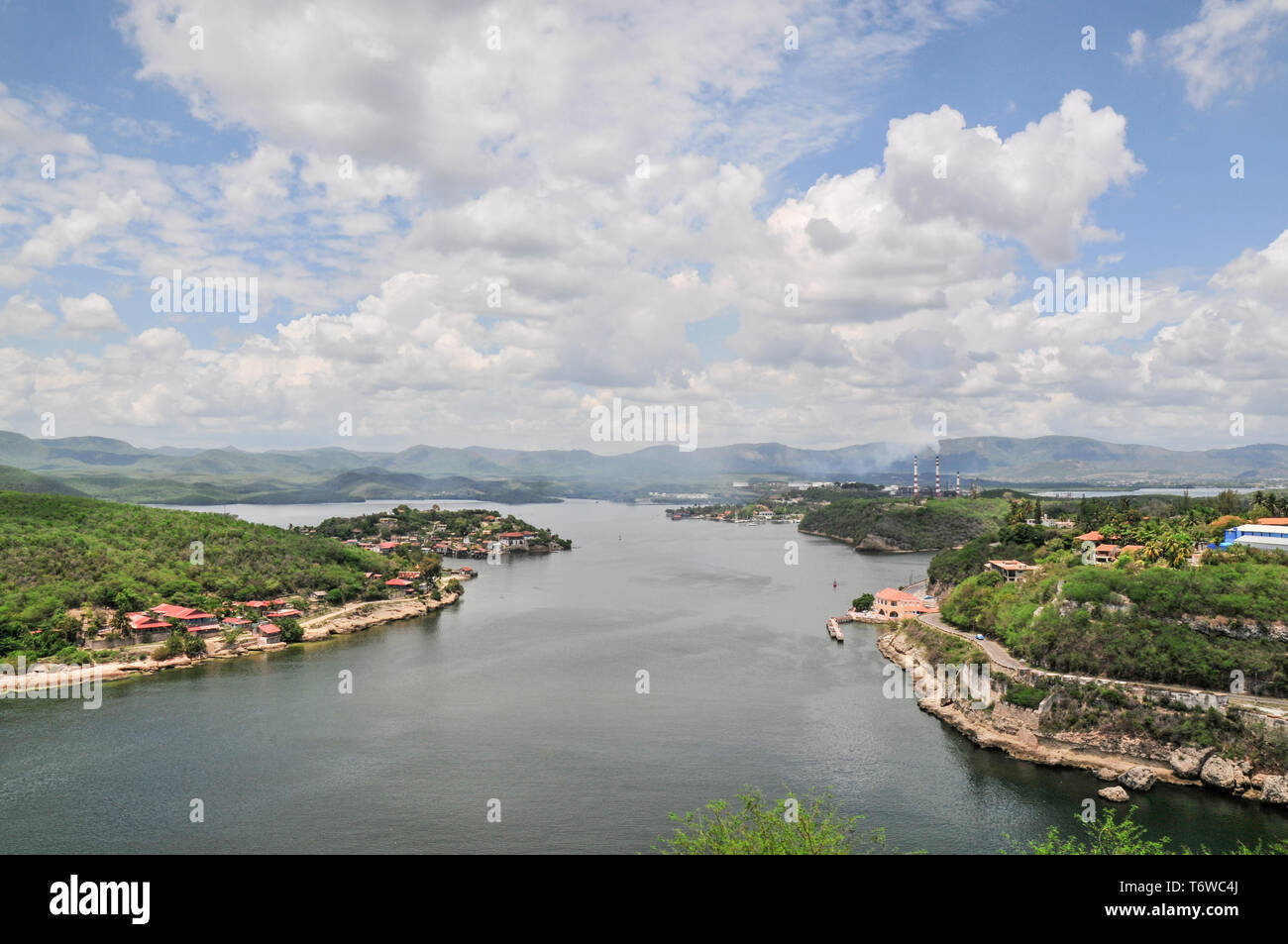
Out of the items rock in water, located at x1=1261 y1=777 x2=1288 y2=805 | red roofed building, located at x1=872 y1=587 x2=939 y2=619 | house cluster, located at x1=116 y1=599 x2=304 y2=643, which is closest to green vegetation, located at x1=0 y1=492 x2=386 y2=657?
house cluster, located at x1=116 y1=599 x2=304 y2=643

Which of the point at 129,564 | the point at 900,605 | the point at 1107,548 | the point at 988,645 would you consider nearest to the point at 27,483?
the point at 129,564

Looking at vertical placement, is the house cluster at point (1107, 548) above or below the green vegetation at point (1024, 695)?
above

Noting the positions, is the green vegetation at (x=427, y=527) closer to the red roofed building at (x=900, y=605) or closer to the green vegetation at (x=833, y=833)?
the red roofed building at (x=900, y=605)

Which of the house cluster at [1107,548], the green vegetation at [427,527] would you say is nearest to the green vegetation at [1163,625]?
the house cluster at [1107,548]

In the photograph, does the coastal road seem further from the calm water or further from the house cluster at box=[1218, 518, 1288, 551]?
the house cluster at box=[1218, 518, 1288, 551]
